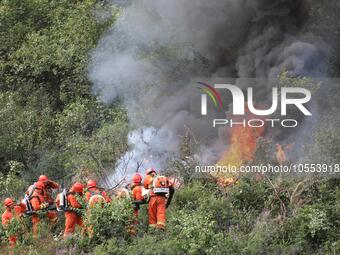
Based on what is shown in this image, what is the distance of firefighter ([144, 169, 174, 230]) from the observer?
43.4 ft

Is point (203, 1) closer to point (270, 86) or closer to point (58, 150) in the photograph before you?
point (270, 86)

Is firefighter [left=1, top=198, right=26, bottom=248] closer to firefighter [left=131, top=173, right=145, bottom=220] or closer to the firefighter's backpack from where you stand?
firefighter [left=131, top=173, right=145, bottom=220]

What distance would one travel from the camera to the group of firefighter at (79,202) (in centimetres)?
1328

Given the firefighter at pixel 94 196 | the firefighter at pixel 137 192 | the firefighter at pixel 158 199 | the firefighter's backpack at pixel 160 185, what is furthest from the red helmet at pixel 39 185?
the firefighter's backpack at pixel 160 185

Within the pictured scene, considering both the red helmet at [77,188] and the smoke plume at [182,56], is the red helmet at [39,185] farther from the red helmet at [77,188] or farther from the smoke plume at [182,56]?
the smoke plume at [182,56]

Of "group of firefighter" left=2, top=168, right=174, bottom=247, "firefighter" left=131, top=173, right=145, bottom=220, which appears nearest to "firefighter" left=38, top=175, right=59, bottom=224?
"group of firefighter" left=2, top=168, right=174, bottom=247

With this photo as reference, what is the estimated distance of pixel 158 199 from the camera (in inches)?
524

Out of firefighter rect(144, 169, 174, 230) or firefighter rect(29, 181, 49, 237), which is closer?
firefighter rect(144, 169, 174, 230)

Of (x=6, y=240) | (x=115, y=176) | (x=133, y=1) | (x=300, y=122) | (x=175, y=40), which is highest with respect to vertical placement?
(x=133, y=1)

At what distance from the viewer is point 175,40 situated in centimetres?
1944

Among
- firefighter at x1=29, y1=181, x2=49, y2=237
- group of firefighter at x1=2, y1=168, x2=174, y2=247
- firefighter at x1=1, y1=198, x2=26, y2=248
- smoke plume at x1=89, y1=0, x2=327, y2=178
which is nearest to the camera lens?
group of firefighter at x1=2, y1=168, x2=174, y2=247

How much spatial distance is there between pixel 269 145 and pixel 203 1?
5056mm

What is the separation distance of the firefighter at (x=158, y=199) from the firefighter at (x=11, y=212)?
2.70 m

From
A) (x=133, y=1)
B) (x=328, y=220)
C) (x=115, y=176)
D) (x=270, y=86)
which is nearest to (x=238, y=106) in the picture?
(x=270, y=86)
